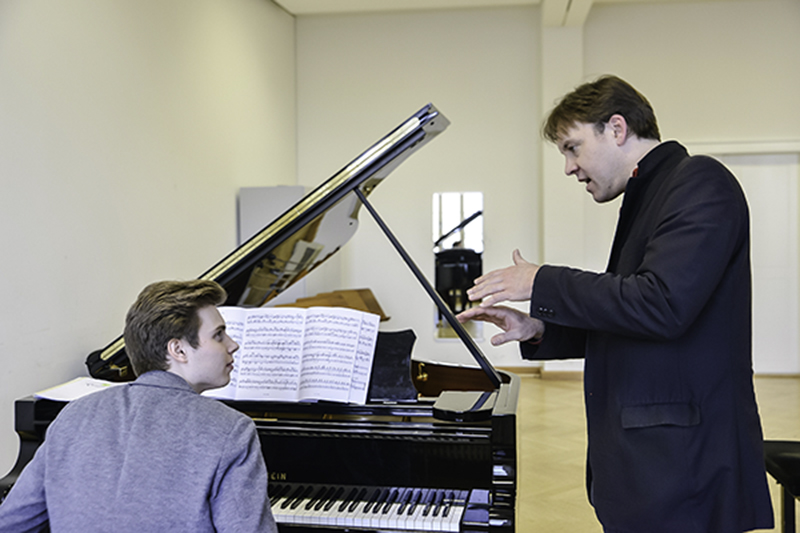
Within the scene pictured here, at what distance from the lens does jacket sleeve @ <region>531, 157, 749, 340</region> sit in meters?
1.29

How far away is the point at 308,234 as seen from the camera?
2445 millimetres

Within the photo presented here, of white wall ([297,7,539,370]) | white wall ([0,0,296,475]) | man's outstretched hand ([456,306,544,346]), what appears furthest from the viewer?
white wall ([297,7,539,370])

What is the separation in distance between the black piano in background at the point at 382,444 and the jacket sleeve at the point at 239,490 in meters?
0.58

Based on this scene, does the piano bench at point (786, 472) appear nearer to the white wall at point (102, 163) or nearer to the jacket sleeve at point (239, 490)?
the jacket sleeve at point (239, 490)

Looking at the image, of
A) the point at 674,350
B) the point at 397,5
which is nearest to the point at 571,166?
the point at 674,350

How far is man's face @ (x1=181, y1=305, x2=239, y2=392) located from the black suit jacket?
695 millimetres

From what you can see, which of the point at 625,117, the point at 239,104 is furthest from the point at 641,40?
the point at 625,117

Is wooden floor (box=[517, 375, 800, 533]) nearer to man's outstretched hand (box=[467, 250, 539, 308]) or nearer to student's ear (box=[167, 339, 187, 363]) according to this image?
man's outstretched hand (box=[467, 250, 539, 308])

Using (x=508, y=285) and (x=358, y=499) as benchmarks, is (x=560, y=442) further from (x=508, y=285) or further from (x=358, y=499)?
(x=508, y=285)

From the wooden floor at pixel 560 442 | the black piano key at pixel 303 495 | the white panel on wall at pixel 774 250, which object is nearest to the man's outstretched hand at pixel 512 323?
the black piano key at pixel 303 495

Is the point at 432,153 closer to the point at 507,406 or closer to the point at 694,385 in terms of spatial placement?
the point at 507,406

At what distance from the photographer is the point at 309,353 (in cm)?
211

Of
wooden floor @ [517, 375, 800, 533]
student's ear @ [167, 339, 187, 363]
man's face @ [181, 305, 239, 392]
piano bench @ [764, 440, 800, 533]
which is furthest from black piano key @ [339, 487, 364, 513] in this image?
wooden floor @ [517, 375, 800, 533]

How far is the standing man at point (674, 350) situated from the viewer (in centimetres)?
Answer: 131
